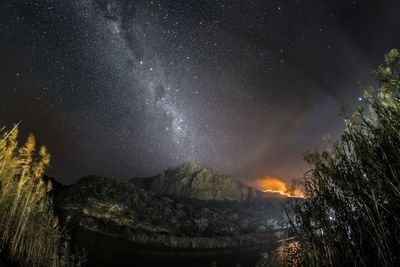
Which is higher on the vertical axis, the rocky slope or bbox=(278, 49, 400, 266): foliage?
the rocky slope

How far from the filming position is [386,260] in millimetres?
3938


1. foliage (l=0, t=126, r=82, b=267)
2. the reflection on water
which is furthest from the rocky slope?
foliage (l=0, t=126, r=82, b=267)

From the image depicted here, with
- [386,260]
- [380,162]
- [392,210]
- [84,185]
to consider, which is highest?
[84,185]

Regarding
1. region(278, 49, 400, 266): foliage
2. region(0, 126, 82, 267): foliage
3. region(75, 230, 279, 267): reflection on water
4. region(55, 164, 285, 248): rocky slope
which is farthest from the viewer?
region(55, 164, 285, 248): rocky slope

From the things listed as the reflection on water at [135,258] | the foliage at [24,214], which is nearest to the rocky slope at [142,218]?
the reflection on water at [135,258]

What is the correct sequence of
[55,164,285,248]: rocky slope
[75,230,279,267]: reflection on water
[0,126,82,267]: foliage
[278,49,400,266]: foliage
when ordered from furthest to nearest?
[55,164,285,248]: rocky slope < [75,230,279,267]: reflection on water < [0,126,82,267]: foliage < [278,49,400,266]: foliage

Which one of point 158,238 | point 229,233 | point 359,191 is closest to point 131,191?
point 158,238

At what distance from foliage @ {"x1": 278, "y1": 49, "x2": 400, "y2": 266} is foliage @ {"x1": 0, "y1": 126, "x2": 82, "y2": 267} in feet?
33.5

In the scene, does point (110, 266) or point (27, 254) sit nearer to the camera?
point (27, 254)

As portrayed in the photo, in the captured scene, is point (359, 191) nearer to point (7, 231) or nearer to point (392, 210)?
Answer: point (392, 210)

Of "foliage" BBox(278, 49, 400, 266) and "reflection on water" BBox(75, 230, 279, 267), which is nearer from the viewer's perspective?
"foliage" BBox(278, 49, 400, 266)

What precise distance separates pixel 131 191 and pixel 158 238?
224 feet

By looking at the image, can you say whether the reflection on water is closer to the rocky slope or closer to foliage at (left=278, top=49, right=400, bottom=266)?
the rocky slope

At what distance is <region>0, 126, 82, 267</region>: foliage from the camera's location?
29.3 feet
